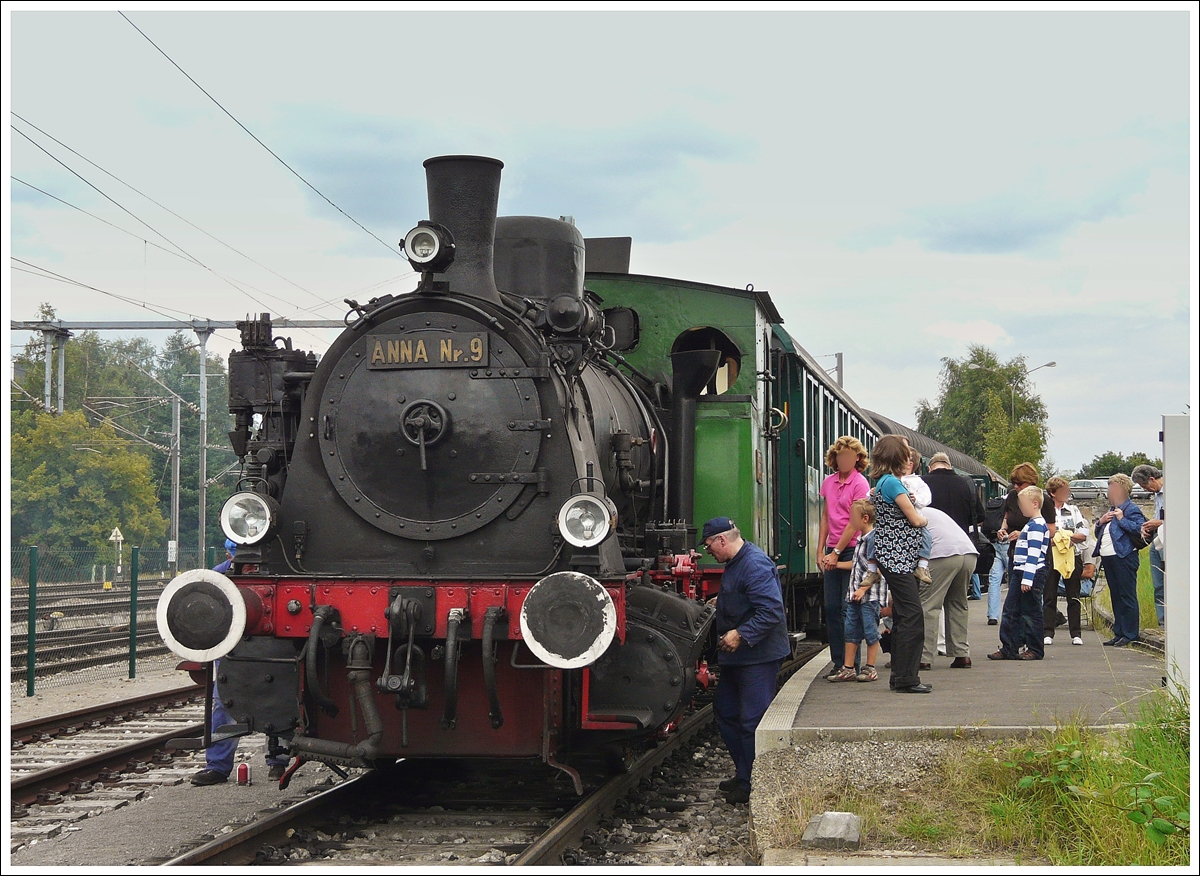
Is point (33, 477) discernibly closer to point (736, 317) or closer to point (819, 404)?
point (819, 404)

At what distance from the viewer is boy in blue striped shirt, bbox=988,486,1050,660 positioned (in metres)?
8.80

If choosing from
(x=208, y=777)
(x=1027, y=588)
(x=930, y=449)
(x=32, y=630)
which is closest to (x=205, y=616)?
(x=208, y=777)

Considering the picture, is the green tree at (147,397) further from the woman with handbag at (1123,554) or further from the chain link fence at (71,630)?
the woman with handbag at (1123,554)

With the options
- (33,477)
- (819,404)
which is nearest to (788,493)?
(819,404)

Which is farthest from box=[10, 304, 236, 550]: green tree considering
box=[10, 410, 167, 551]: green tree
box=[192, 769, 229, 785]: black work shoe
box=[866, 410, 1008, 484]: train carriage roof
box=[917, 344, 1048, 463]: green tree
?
box=[917, 344, 1048, 463]: green tree

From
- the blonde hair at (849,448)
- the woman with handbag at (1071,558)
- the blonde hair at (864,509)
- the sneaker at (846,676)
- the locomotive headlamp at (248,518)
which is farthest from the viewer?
the woman with handbag at (1071,558)

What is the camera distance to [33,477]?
86.9ft

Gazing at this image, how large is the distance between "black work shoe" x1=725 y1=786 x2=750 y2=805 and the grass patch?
1.08 meters

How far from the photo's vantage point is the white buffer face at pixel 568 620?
5398mm

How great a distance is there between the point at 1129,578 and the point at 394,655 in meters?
7.09

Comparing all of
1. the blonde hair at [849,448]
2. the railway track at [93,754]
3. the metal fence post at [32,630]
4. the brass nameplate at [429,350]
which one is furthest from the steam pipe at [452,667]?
the metal fence post at [32,630]

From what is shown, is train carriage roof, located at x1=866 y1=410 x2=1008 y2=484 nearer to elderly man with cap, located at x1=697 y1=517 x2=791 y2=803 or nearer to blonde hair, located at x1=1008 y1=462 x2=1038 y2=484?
blonde hair, located at x1=1008 y1=462 x2=1038 y2=484

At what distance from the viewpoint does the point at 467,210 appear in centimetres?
641

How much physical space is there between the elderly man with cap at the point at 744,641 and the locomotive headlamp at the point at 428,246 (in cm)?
211
